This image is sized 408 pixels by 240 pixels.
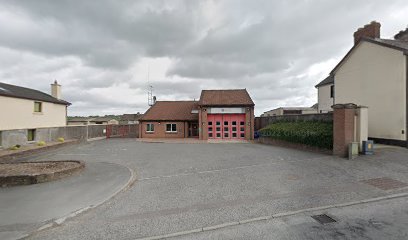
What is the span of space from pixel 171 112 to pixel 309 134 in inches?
727

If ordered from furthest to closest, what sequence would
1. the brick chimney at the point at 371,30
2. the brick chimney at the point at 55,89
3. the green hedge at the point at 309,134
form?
→ the brick chimney at the point at 55,89 < the brick chimney at the point at 371,30 < the green hedge at the point at 309,134

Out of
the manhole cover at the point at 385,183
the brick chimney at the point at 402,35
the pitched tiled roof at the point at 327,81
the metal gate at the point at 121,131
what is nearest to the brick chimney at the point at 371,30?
the brick chimney at the point at 402,35

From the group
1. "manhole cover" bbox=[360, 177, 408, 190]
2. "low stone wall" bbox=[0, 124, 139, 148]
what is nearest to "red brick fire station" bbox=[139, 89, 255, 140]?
"low stone wall" bbox=[0, 124, 139, 148]

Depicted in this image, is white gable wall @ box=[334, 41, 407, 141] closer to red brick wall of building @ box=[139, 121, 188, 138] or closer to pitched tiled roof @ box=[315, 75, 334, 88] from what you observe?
pitched tiled roof @ box=[315, 75, 334, 88]

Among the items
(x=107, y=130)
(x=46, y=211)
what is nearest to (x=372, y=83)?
(x=46, y=211)

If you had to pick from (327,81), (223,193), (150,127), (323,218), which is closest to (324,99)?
(327,81)

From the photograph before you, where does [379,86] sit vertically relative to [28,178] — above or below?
above

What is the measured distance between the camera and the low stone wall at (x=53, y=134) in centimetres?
1601

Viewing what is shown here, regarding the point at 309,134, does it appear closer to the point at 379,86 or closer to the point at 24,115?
the point at 379,86

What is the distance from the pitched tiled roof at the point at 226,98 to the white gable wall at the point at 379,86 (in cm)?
991

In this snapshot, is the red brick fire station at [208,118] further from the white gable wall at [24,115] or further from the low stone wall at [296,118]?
the white gable wall at [24,115]

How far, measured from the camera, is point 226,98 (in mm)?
24922

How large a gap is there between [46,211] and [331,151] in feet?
42.8

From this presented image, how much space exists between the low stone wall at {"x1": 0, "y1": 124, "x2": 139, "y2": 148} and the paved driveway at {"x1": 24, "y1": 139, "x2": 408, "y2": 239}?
1343 centimetres
